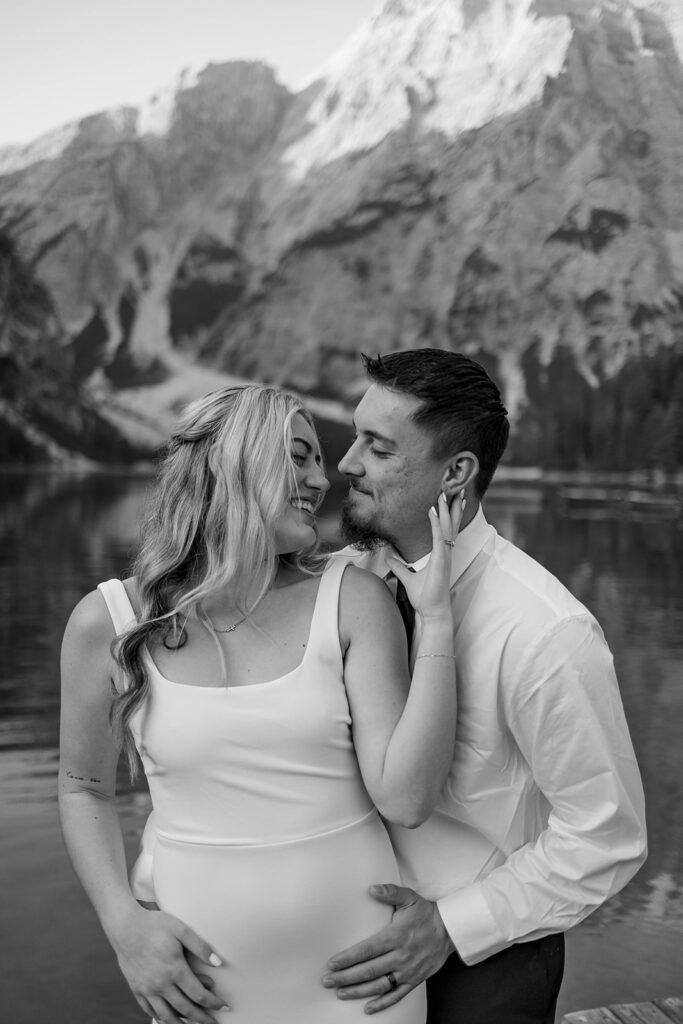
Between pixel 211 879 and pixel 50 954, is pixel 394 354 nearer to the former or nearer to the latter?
pixel 211 879

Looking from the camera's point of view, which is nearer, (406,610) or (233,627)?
(233,627)

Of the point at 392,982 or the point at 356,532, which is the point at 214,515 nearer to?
the point at 356,532

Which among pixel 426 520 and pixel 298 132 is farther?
→ pixel 298 132

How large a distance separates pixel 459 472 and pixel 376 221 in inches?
1036

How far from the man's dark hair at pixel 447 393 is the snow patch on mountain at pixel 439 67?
26.4m

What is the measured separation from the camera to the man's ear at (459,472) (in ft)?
4.93

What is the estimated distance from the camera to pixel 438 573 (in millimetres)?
1387

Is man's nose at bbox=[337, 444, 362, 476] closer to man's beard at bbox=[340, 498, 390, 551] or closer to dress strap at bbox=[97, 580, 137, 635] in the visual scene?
man's beard at bbox=[340, 498, 390, 551]

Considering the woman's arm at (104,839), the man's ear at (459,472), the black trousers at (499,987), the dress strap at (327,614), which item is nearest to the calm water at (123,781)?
the woman's arm at (104,839)

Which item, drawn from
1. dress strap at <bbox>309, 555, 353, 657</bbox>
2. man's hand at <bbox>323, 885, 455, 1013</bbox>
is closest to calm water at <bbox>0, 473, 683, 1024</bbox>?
dress strap at <bbox>309, 555, 353, 657</bbox>

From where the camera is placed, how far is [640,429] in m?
22.0

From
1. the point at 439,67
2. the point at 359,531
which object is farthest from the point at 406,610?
the point at 439,67

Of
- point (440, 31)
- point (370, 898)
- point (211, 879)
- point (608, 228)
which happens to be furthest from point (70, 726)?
point (440, 31)

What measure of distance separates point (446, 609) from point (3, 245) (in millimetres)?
26700
